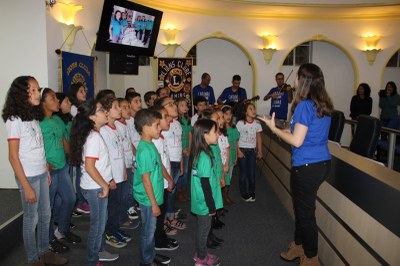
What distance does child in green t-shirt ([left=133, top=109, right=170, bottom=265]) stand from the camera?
278cm

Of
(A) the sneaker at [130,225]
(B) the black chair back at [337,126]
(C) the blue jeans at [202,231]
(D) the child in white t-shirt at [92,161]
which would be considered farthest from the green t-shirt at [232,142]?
(D) the child in white t-shirt at [92,161]

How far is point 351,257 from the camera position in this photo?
2.56 metres

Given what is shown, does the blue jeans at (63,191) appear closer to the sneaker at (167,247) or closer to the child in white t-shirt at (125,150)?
the child in white t-shirt at (125,150)

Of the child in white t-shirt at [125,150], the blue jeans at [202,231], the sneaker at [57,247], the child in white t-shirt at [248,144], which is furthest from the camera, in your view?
the child in white t-shirt at [248,144]

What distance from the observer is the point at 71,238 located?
3.60 metres

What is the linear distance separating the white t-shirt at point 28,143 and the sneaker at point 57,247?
963 millimetres

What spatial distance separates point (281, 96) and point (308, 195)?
199 inches

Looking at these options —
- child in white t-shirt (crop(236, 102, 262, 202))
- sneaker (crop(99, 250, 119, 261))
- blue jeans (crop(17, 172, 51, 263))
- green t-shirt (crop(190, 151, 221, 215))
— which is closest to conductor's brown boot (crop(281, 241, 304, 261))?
green t-shirt (crop(190, 151, 221, 215))

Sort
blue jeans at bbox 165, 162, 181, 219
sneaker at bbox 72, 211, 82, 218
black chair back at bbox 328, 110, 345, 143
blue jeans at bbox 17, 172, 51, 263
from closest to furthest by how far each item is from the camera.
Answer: blue jeans at bbox 17, 172, 51, 263 < blue jeans at bbox 165, 162, 181, 219 < black chair back at bbox 328, 110, 345, 143 < sneaker at bbox 72, 211, 82, 218

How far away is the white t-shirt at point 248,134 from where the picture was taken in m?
4.90

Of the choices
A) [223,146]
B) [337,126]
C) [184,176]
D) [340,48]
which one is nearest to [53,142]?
[223,146]

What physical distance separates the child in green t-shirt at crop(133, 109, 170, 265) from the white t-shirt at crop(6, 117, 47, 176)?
801 millimetres

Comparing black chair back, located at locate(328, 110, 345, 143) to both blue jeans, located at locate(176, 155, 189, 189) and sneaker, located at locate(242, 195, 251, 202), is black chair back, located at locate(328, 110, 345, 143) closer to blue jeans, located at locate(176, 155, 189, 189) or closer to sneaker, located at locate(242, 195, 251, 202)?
sneaker, located at locate(242, 195, 251, 202)

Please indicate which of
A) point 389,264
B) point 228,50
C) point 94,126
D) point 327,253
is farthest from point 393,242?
point 228,50
